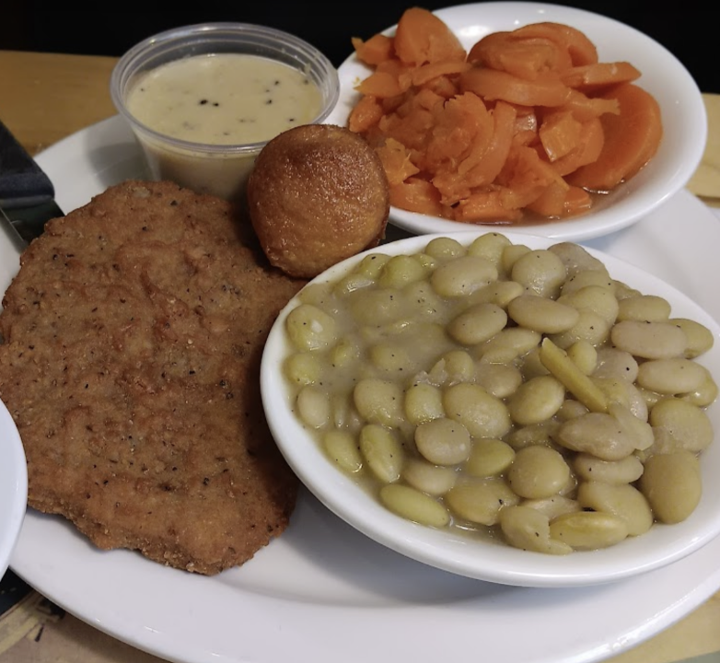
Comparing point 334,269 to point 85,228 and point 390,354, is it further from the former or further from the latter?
point 85,228

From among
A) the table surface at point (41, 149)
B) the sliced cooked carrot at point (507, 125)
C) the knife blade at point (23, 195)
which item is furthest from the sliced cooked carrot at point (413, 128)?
the table surface at point (41, 149)

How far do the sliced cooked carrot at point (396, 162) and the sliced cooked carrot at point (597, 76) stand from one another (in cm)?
62

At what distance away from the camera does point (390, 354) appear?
71.6 inches

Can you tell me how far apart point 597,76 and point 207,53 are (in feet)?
4.69

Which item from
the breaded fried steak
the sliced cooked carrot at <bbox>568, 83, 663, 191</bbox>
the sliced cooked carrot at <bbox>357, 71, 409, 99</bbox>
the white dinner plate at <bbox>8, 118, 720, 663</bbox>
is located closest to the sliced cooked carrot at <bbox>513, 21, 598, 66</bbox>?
the sliced cooked carrot at <bbox>568, 83, 663, 191</bbox>

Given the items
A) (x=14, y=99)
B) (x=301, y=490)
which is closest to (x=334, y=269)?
(x=301, y=490)

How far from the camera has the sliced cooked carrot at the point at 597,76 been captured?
274 cm

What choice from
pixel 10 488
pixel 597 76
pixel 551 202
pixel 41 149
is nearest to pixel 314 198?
pixel 551 202

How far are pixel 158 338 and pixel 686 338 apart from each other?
1327mm

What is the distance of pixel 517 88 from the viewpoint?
2580 millimetres

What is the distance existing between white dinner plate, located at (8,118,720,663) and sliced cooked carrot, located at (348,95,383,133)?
4.80 ft

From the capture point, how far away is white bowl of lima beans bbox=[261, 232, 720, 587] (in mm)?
1589

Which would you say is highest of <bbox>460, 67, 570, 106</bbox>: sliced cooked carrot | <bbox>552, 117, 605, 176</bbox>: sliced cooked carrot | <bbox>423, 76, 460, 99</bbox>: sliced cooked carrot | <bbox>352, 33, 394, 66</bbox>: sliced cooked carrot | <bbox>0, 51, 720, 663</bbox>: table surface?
<bbox>460, 67, 570, 106</bbox>: sliced cooked carrot

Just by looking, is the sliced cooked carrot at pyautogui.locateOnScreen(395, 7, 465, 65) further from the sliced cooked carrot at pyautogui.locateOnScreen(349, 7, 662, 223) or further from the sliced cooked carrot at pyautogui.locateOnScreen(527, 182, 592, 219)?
the sliced cooked carrot at pyautogui.locateOnScreen(527, 182, 592, 219)
